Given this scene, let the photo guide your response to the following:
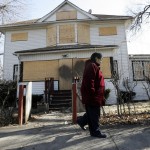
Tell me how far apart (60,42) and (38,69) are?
4.01m

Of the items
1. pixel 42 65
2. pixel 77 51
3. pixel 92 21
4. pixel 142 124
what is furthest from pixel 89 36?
pixel 142 124

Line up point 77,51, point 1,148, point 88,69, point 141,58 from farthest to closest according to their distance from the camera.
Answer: point 141,58 → point 77,51 → point 88,69 → point 1,148

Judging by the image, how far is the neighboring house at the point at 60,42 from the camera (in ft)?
60.8

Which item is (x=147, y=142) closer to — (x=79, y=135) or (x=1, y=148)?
(x=79, y=135)

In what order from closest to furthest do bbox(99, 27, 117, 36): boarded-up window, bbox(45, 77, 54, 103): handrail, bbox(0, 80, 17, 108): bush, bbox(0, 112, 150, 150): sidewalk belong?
bbox(0, 112, 150, 150): sidewalk
bbox(45, 77, 54, 103): handrail
bbox(0, 80, 17, 108): bush
bbox(99, 27, 117, 36): boarded-up window

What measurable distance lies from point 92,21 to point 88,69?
55.4 ft

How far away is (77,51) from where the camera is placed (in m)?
18.5

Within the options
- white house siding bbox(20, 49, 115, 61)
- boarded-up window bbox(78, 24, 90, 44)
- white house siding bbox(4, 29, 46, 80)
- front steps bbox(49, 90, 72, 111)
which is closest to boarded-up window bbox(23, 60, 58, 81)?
white house siding bbox(20, 49, 115, 61)

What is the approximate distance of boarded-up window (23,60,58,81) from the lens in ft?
60.7

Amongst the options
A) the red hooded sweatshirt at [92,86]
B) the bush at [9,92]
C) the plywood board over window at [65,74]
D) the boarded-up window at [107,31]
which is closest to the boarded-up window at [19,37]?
the bush at [9,92]

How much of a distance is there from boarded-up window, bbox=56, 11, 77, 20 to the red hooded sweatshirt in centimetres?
1744

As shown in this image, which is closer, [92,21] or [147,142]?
[147,142]

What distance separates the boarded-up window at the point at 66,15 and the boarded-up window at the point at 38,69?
5.60 meters

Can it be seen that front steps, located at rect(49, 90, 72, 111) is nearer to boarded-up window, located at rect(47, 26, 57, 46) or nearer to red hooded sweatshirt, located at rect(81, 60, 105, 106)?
boarded-up window, located at rect(47, 26, 57, 46)
